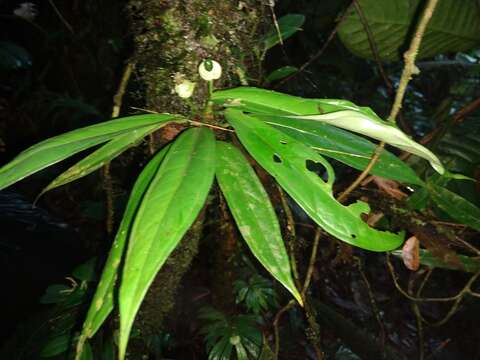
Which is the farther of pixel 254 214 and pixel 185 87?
pixel 185 87

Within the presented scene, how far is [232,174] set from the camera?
0.60 meters

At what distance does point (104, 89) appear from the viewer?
2.33m

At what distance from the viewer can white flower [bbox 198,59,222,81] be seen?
0.69 m

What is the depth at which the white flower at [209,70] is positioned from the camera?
69 cm

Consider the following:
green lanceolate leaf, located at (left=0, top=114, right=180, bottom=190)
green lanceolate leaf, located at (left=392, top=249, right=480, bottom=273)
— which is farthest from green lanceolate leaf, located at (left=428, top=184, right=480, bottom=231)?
green lanceolate leaf, located at (left=0, top=114, right=180, bottom=190)

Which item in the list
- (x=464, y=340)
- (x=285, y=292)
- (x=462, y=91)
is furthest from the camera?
(x=462, y=91)

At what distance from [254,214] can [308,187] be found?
0.09 metres

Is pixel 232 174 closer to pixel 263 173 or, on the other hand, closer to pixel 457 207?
pixel 263 173

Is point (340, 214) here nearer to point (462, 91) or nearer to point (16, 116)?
point (16, 116)

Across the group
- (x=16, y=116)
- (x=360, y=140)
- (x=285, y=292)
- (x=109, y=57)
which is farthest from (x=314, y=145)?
(x=16, y=116)

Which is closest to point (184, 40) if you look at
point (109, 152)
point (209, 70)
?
point (209, 70)

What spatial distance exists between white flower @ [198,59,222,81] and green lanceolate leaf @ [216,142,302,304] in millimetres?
155

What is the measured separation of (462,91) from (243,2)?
260 centimetres

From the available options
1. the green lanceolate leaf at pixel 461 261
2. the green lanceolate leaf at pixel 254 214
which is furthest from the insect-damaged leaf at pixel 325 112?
the green lanceolate leaf at pixel 461 261
